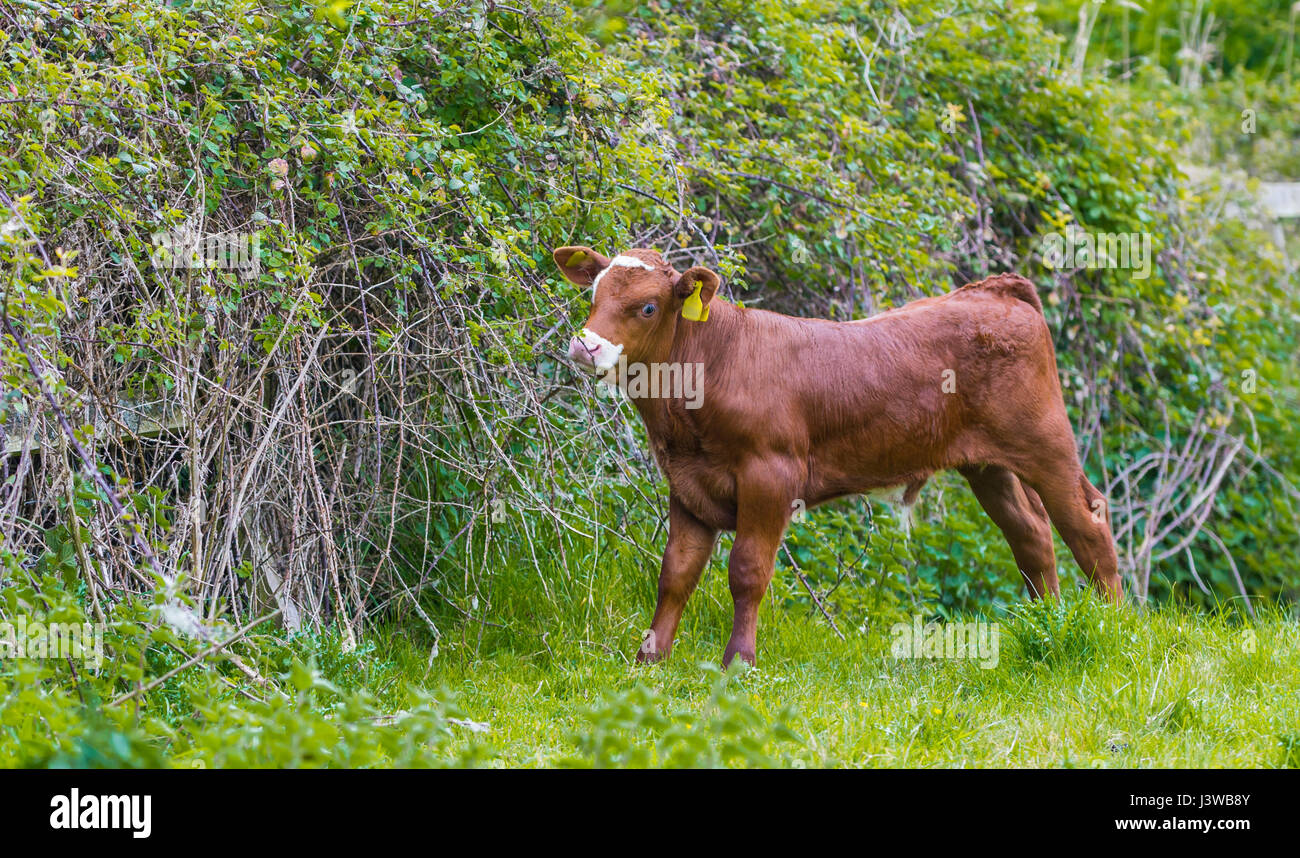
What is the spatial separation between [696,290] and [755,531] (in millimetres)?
932

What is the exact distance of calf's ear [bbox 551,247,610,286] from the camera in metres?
4.84

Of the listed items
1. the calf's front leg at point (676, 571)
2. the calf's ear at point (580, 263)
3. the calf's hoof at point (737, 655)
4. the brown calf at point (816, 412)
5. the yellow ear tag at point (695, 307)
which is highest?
the calf's ear at point (580, 263)

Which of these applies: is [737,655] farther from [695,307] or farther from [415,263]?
[415,263]

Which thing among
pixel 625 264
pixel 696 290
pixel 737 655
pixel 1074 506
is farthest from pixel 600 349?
pixel 1074 506

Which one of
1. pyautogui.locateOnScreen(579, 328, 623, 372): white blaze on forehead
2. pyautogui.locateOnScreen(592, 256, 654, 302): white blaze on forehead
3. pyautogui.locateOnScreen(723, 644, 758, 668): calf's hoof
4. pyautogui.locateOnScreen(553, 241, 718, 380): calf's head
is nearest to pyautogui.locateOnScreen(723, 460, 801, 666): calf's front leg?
pyautogui.locateOnScreen(723, 644, 758, 668): calf's hoof

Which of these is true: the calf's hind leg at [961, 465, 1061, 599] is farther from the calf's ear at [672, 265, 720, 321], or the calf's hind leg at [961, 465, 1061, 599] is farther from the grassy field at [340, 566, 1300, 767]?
the calf's ear at [672, 265, 720, 321]

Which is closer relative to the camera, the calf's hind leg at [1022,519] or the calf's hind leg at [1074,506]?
the calf's hind leg at [1074,506]

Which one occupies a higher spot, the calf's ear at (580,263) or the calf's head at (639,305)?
the calf's ear at (580,263)

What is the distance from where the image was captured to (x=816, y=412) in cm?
496

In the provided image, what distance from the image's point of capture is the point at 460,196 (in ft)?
16.7

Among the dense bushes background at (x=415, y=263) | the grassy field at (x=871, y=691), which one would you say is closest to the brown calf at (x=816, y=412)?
the grassy field at (x=871, y=691)

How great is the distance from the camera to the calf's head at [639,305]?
4.49 meters

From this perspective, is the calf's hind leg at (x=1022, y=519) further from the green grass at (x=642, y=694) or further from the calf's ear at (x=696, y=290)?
the calf's ear at (x=696, y=290)
